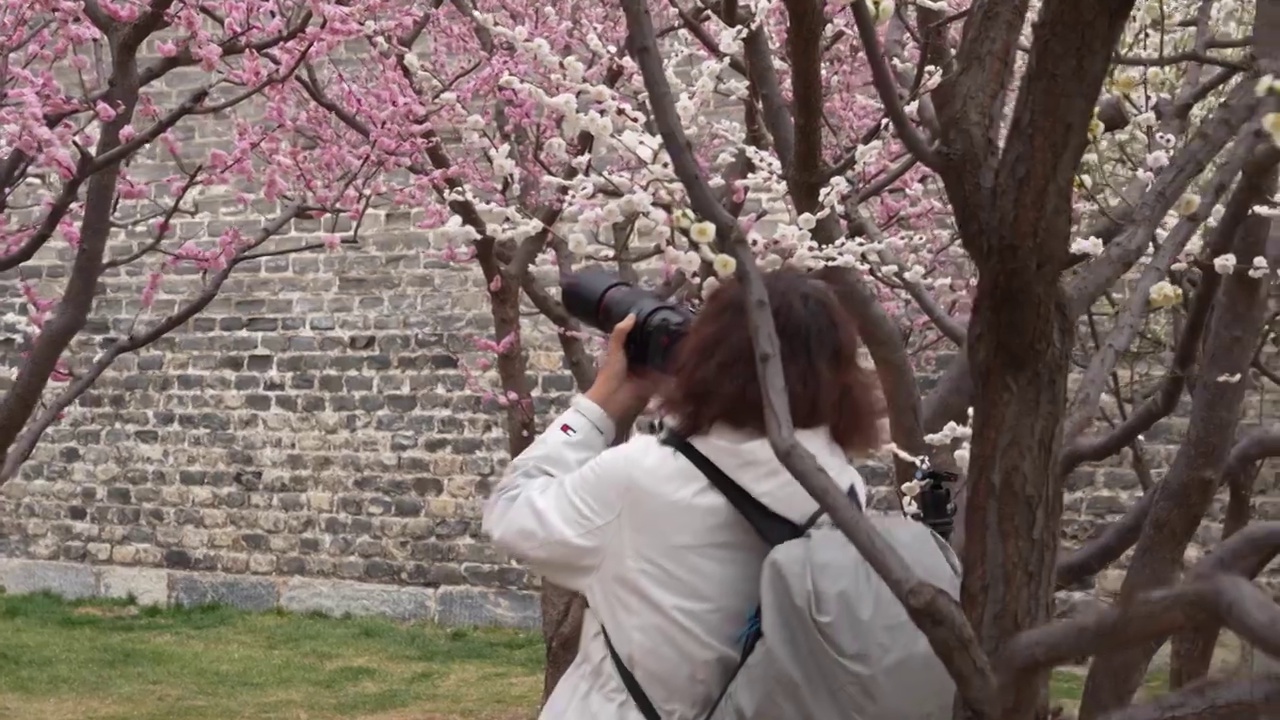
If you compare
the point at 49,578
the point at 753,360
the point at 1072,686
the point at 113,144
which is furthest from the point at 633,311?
the point at 49,578

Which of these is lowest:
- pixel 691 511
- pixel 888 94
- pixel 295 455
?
pixel 295 455

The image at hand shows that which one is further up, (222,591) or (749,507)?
(749,507)

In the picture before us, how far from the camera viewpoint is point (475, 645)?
8898 mm

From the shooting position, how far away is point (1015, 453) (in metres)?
1.40

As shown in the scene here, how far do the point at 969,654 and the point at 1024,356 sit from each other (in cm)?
27

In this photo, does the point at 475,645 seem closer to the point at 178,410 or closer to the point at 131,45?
the point at 178,410

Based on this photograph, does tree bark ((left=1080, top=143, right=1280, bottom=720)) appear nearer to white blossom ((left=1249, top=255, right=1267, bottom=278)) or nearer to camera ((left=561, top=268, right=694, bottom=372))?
white blossom ((left=1249, top=255, right=1267, bottom=278))

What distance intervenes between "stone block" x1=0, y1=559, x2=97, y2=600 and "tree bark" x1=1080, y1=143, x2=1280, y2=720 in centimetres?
922

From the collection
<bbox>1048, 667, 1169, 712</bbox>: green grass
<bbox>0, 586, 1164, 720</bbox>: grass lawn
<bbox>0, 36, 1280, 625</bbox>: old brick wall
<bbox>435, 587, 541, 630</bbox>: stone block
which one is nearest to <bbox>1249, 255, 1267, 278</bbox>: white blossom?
<bbox>1048, 667, 1169, 712</bbox>: green grass

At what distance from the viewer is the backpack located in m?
1.74

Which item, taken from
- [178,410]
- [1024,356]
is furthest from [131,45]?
[178,410]

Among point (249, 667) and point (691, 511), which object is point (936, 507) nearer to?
point (691, 511)

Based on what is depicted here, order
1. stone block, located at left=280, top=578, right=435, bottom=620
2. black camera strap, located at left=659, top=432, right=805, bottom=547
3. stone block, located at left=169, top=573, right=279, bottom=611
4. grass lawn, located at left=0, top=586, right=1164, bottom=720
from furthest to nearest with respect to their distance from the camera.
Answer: stone block, located at left=169, top=573, right=279, bottom=611, stone block, located at left=280, top=578, right=435, bottom=620, grass lawn, located at left=0, top=586, right=1164, bottom=720, black camera strap, located at left=659, top=432, right=805, bottom=547

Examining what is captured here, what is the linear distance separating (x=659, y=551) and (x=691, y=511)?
0.06 meters
